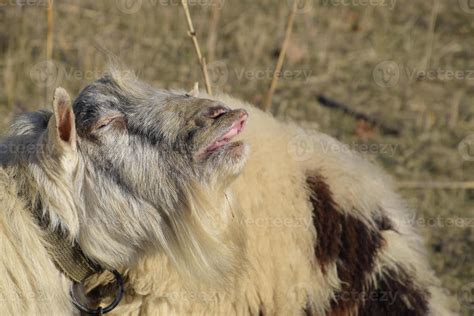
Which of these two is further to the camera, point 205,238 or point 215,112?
point 205,238

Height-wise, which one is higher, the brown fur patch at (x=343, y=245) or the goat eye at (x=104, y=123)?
the goat eye at (x=104, y=123)

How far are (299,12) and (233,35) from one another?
803mm

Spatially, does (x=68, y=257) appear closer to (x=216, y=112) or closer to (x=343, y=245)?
(x=216, y=112)

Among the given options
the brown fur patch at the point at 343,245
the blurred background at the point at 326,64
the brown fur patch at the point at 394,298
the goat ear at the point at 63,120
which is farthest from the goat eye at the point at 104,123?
the blurred background at the point at 326,64

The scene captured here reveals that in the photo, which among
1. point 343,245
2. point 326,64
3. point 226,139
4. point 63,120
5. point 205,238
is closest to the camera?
point 63,120

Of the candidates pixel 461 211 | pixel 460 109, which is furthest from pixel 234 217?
pixel 460 109

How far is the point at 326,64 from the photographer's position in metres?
8.27

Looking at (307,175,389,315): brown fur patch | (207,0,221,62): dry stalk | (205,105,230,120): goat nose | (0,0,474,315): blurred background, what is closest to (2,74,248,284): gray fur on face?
(205,105,230,120): goat nose

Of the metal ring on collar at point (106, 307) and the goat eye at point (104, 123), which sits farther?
the metal ring on collar at point (106, 307)

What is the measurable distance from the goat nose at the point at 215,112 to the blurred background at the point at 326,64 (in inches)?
122

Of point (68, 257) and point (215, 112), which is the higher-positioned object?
point (215, 112)

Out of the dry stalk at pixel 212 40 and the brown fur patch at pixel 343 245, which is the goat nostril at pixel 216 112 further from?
the dry stalk at pixel 212 40

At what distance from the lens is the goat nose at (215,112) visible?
10.5 ft

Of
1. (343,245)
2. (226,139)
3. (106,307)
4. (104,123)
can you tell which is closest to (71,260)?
(106,307)
